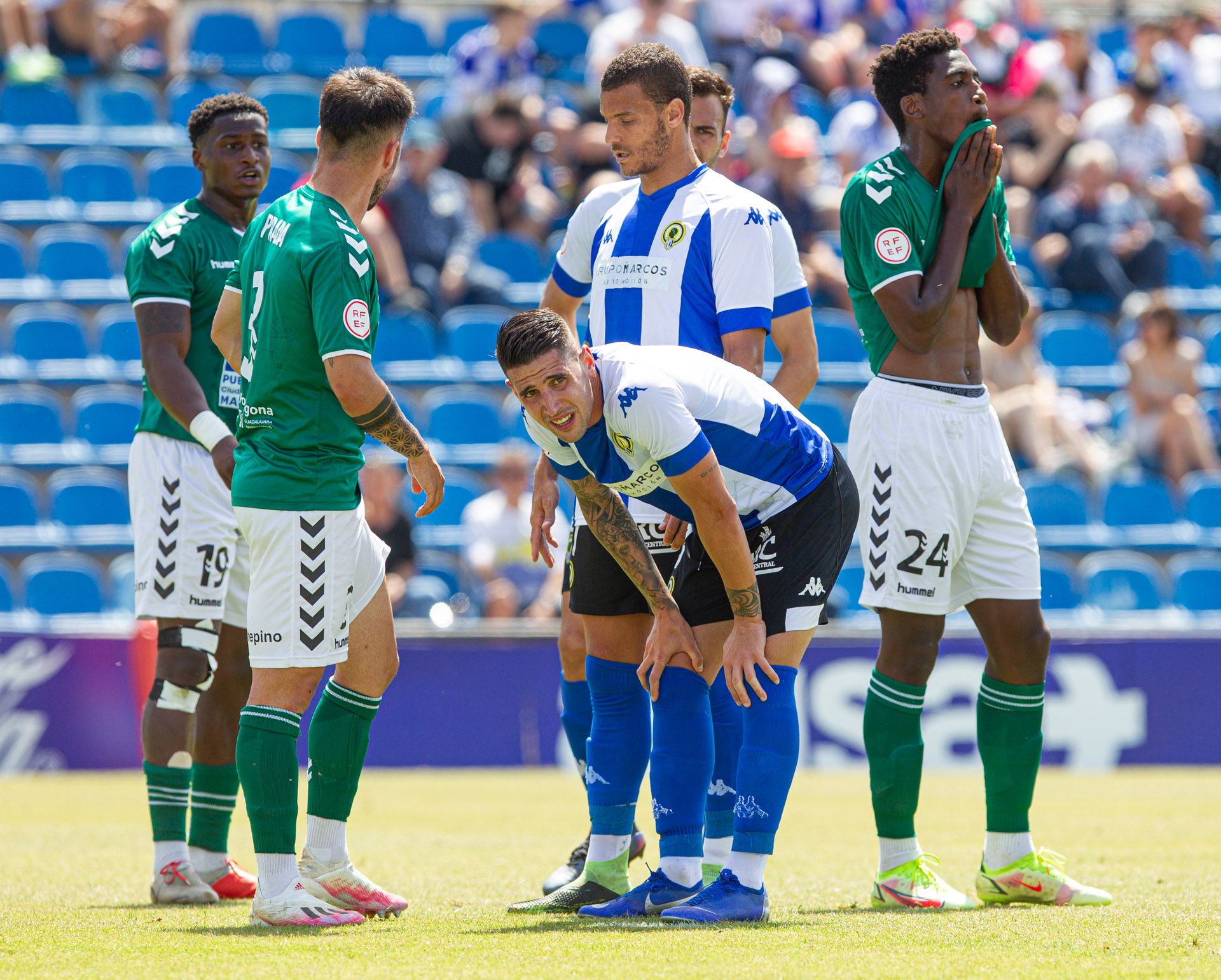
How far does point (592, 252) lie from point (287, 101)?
10.2m

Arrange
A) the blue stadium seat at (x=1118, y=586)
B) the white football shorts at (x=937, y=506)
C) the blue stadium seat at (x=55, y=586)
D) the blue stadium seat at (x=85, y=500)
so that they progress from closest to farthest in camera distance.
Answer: the white football shorts at (x=937, y=506), the blue stadium seat at (x=55, y=586), the blue stadium seat at (x=85, y=500), the blue stadium seat at (x=1118, y=586)

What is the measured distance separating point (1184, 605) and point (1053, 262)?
4129 mm

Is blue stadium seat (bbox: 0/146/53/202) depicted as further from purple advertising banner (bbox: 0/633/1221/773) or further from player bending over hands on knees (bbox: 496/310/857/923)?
player bending over hands on knees (bbox: 496/310/857/923)

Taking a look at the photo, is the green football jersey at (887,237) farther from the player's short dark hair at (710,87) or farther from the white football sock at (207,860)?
the white football sock at (207,860)

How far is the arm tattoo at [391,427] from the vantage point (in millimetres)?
4613

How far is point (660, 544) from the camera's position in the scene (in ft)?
16.9

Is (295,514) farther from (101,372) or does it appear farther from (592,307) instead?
(101,372)

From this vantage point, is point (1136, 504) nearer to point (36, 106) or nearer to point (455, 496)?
point (455, 496)

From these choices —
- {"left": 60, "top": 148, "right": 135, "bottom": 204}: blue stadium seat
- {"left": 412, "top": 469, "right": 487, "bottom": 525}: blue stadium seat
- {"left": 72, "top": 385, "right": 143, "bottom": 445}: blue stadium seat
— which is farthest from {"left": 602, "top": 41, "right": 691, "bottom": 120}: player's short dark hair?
{"left": 60, "top": 148, "right": 135, "bottom": 204}: blue stadium seat

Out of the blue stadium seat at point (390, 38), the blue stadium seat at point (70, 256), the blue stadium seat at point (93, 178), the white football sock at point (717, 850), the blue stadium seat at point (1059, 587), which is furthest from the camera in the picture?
the blue stadium seat at point (390, 38)

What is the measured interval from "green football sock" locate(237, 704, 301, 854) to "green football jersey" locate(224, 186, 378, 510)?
2.10 ft

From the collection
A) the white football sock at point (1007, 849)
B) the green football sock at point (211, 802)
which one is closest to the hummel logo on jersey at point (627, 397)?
the white football sock at point (1007, 849)

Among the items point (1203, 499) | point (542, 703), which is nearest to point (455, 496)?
point (542, 703)

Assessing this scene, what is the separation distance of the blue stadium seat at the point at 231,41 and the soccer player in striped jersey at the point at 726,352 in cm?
1067
